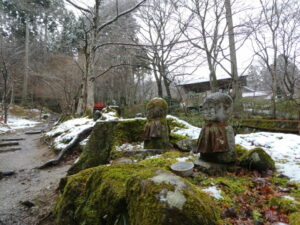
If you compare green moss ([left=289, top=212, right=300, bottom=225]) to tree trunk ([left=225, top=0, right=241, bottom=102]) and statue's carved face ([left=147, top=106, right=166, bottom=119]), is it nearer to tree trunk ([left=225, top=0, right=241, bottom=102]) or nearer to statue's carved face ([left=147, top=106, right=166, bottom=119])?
statue's carved face ([left=147, top=106, right=166, bottom=119])

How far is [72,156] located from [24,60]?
20.2 metres

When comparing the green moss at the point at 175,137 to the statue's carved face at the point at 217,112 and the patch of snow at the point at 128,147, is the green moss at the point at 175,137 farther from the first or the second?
the statue's carved face at the point at 217,112

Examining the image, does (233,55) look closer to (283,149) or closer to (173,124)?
(173,124)

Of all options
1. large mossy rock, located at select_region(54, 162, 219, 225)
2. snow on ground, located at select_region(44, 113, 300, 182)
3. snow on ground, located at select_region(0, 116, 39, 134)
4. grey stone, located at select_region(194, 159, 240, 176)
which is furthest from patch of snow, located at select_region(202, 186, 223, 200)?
snow on ground, located at select_region(0, 116, 39, 134)

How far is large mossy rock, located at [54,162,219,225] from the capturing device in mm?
1273

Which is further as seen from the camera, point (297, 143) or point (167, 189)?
point (297, 143)

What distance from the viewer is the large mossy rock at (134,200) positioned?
1273mm

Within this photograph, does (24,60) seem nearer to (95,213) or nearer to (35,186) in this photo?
(35,186)

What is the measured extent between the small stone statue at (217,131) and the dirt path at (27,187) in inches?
111

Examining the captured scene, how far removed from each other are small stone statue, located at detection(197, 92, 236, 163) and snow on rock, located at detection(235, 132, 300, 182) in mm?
989

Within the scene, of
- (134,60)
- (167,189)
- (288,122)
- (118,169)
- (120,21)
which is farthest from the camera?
(134,60)

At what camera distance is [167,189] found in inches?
54.7

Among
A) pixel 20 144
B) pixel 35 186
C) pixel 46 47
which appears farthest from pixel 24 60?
pixel 35 186

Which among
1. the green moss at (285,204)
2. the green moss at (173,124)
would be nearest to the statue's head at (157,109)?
the green moss at (173,124)
